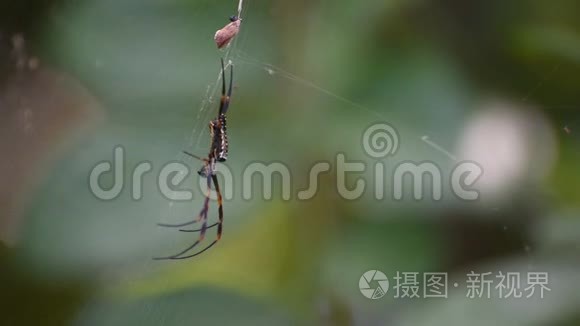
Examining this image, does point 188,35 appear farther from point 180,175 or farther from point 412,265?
point 412,265

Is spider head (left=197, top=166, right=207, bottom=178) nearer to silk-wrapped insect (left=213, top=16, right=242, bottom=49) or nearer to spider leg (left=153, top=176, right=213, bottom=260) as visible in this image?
spider leg (left=153, top=176, right=213, bottom=260)

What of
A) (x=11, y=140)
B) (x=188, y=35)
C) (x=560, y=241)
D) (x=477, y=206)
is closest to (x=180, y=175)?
(x=188, y=35)

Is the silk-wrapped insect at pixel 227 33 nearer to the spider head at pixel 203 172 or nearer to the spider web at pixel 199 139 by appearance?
the spider web at pixel 199 139

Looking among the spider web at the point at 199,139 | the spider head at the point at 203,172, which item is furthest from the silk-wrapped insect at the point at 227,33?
the spider head at the point at 203,172

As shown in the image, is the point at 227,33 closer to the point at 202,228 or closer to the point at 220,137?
A: the point at 220,137

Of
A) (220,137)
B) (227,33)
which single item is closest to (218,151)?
(220,137)

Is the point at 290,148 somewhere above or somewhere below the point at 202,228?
above

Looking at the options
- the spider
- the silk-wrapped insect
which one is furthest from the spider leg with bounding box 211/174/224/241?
the silk-wrapped insect
